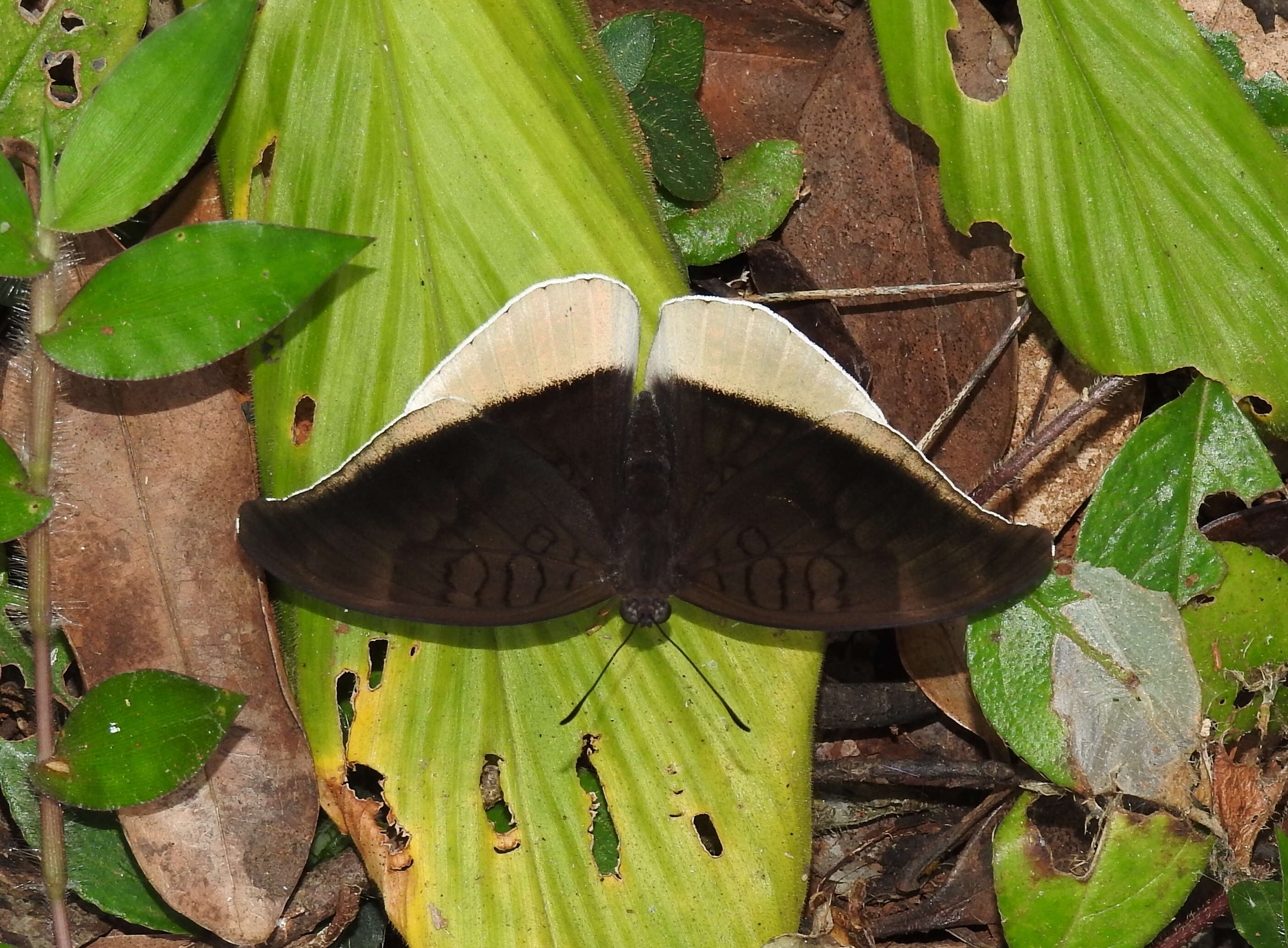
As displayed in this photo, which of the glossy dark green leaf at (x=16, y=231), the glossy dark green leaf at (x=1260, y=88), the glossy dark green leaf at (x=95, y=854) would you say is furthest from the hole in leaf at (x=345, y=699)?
the glossy dark green leaf at (x=1260, y=88)

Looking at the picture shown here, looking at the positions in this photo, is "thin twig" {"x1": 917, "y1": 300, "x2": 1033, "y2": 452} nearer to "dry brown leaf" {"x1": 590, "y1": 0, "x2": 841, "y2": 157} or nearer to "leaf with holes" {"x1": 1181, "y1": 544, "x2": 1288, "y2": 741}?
"leaf with holes" {"x1": 1181, "y1": 544, "x2": 1288, "y2": 741}

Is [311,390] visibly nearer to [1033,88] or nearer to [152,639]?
[152,639]

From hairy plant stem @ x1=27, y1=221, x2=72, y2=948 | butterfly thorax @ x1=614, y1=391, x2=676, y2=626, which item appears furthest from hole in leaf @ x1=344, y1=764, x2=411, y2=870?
butterfly thorax @ x1=614, y1=391, x2=676, y2=626

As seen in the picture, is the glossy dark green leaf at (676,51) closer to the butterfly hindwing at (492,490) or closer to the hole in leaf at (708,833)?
the butterfly hindwing at (492,490)

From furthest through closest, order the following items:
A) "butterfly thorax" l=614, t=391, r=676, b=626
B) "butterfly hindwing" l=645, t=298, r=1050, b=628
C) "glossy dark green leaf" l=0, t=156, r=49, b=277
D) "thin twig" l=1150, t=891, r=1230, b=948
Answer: "thin twig" l=1150, t=891, r=1230, b=948, "butterfly thorax" l=614, t=391, r=676, b=626, "butterfly hindwing" l=645, t=298, r=1050, b=628, "glossy dark green leaf" l=0, t=156, r=49, b=277

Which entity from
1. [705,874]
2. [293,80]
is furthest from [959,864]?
[293,80]

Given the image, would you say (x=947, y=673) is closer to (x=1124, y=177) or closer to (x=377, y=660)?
(x=1124, y=177)
